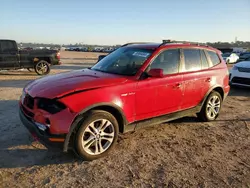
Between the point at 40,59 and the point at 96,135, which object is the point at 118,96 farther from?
the point at 40,59

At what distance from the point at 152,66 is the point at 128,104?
882 millimetres

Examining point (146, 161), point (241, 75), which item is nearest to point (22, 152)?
point (146, 161)

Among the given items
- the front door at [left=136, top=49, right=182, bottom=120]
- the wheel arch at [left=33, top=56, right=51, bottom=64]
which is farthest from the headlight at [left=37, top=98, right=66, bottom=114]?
the wheel arch at [left=33, top=56, right=51, bottom=64]

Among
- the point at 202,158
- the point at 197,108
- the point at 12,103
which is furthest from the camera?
the point at 12,103

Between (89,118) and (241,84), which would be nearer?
(89,118)

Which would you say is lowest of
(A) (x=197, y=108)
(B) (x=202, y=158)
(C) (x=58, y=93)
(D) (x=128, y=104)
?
(B) (x=202, y=158)

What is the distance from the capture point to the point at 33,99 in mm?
3514

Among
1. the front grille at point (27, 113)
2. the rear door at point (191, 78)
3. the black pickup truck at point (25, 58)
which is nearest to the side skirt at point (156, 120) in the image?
the rear door at point (191, 78)

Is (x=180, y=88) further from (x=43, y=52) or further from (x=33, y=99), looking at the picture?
(x=43, y=52)

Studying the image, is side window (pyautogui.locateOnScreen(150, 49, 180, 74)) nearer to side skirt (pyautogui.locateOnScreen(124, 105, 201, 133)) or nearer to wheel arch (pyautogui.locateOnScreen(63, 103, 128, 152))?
side skirt (pyautogui.locateOnScreen(124, 105, 201, 133))

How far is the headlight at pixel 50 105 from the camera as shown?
3266 millimetres

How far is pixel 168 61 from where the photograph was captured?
4.53 metres

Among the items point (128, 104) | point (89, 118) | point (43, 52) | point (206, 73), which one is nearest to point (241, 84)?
point (206, 73)

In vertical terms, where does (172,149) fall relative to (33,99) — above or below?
below
